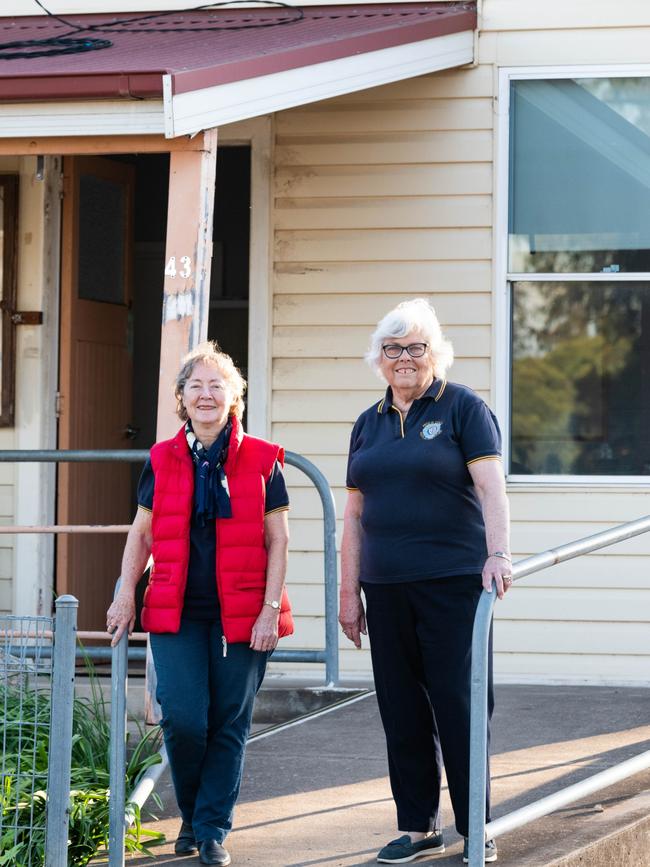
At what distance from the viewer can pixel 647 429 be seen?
23.4ft

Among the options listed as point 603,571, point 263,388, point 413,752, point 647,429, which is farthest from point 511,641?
point 413,752

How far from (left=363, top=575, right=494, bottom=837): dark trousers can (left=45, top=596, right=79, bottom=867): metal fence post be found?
0.93 meters

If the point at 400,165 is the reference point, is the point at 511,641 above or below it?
below

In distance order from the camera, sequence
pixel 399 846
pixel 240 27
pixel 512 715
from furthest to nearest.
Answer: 1. pixel 240 27
2. pixel 512 715
3. pixel 399 846

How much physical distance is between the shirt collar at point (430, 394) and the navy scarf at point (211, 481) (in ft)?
1.61

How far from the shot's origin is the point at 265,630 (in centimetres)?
421

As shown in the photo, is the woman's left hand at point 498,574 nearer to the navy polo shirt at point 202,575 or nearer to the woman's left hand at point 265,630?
the woman's left hand at point 265,630

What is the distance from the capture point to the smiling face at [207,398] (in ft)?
14.0

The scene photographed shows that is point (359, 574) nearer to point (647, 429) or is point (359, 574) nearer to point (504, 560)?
point (504, 560)

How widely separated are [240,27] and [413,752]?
414 centimetres

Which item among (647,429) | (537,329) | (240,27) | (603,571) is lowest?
(603,571)

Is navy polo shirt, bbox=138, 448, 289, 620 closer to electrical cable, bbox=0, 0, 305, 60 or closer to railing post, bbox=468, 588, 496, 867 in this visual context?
railing post, bbox=468, 588, 496, 867

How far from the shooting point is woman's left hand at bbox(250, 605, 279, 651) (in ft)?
13.8

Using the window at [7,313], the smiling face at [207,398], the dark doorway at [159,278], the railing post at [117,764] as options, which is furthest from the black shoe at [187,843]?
the dark doorway at [159,278]
